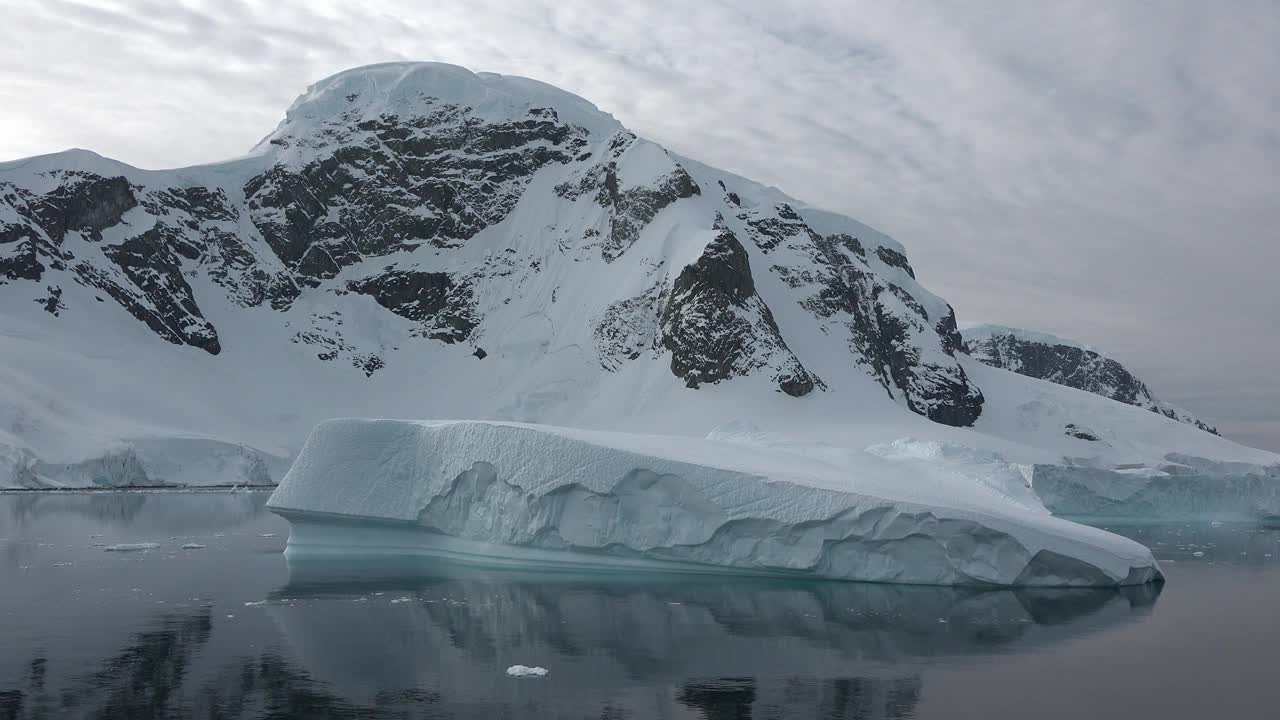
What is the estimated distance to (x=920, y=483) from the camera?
24797 millimetres

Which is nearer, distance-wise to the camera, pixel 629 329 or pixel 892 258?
pixel 629 329

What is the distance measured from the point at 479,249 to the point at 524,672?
3200 inches

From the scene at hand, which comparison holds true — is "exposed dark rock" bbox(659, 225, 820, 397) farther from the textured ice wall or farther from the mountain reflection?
the mountain reflection

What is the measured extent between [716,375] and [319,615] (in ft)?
185

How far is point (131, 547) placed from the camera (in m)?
27.2

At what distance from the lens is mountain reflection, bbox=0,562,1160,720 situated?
→ 12.4 m

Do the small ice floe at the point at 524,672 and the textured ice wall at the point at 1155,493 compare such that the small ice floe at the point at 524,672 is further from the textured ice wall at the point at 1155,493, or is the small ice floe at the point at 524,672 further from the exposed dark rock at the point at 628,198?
the exposed dark rock at the point at 628,198

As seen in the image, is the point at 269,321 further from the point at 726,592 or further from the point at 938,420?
the point at 726,592

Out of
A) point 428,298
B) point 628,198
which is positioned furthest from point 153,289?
point 628,198

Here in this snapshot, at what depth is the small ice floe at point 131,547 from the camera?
1062 inches

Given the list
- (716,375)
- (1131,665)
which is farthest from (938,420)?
(1131,665)

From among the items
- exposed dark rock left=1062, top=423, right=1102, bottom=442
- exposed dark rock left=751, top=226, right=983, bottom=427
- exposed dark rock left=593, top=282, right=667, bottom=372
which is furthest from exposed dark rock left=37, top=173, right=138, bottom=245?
exposed dark rock left=1062, top=423, right=1102, bottom=442

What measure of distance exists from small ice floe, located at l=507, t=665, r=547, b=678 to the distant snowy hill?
46934 mm

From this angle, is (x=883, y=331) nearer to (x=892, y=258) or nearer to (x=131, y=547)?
(x=892, y=258)
